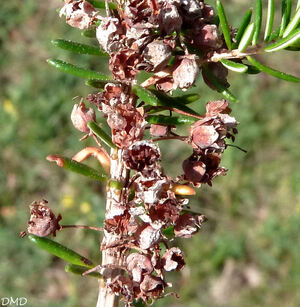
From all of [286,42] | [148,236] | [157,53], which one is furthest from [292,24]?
[148,236]

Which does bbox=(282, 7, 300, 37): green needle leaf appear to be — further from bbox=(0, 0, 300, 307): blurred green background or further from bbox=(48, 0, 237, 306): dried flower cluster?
bbox=(0, 0, 300, 307): blurred green background

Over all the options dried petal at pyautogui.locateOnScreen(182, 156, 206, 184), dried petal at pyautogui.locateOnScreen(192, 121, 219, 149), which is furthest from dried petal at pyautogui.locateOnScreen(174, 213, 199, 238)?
dried petal at pyautogui.locateOnScreen(192, 121, 219, 149)

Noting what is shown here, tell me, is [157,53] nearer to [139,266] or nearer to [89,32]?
[89,32]

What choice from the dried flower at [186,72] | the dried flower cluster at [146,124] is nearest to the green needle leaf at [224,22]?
the dried flower cluster at [146,124]

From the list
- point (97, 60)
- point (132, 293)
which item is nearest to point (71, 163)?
point (132, 293)

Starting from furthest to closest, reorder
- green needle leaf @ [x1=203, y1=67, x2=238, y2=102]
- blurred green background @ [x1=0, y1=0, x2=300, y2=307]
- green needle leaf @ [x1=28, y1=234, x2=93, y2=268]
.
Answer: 1. blurred green background @ [x1=0, y1=0, x2=300, y2=307]
2. green needle leaf @ [x1=28, y1=234, x2=93, y2=268]
3. green needle leaf @ [x1=203, y1=67, x2=238, y2=102]

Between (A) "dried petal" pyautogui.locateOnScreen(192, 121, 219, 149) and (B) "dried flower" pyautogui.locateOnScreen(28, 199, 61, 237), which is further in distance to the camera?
(B) "dried flower" pyautogui.locateOnScreen(28, 199, 61, 237)

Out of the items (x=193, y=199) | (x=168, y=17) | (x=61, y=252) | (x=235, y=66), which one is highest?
(x=168, y=17)
